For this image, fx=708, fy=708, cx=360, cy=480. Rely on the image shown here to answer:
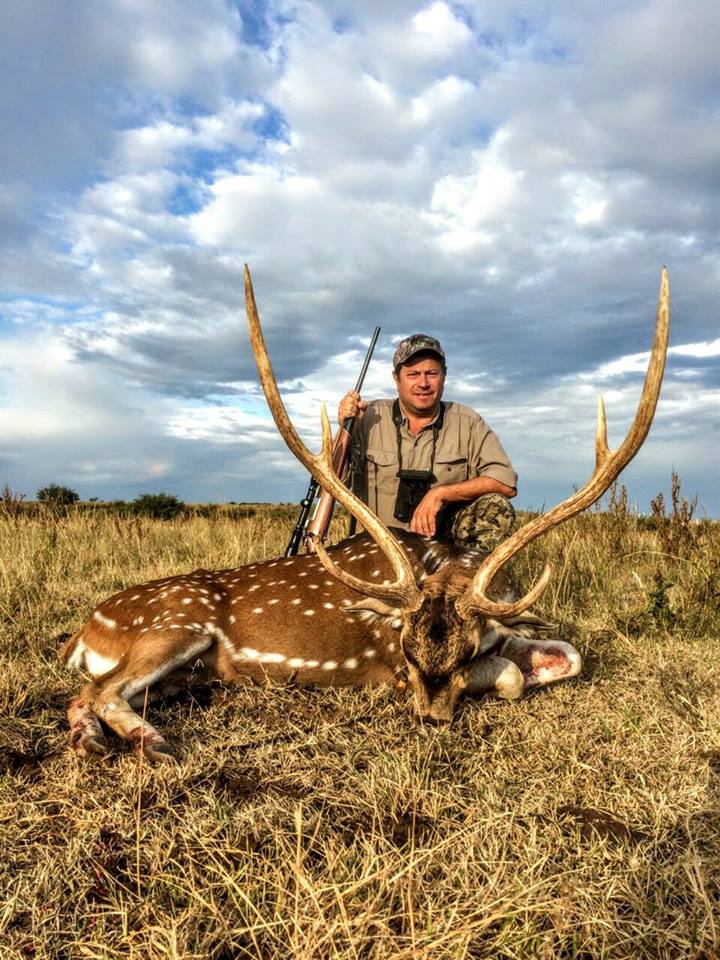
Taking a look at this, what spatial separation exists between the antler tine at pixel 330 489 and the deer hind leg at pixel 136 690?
2.89 ft

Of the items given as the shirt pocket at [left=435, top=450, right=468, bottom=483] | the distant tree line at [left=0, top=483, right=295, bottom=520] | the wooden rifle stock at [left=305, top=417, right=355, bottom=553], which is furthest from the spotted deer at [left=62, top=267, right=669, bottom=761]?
the distant tree line at [left=0, top=483, right=295, bottom=520]

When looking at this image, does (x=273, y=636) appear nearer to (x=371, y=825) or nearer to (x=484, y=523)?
(x=371, y=825)

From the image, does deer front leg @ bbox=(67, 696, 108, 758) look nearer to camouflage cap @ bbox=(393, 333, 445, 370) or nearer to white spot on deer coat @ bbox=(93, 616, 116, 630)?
white spot on deer coat @ bbox=(93, 616, 116, 630)

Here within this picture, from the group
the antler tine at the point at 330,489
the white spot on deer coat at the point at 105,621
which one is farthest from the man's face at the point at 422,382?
the white spot on deer coat at the point at 105,621

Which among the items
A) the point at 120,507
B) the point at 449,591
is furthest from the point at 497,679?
the point at 120,507

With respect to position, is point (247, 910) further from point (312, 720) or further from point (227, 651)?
point (227, 651)

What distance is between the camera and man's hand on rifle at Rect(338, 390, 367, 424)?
613cm

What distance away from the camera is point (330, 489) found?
153 inches

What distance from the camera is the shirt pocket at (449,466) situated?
6094 millimetres

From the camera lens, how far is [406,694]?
3.68 metres

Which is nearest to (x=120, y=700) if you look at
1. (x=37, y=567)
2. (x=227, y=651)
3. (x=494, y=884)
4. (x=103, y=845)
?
(x=227, y=651)

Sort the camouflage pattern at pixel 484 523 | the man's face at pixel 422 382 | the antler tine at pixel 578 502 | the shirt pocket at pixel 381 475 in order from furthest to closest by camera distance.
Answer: the shirt pocket at pixel 381 475, the man's face at pixel 422 382, the camouflage pattern at pixel 484 523, the antler tine at pixel 578 502

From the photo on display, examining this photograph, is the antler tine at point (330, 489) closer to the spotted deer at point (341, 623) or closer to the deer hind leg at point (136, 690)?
the spotted deer at point (341, 623)

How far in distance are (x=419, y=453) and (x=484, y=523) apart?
938mm
